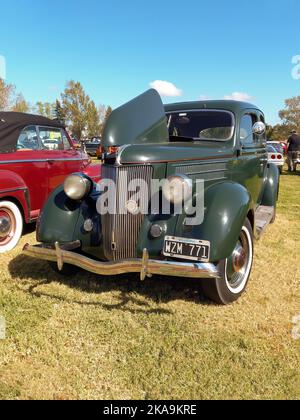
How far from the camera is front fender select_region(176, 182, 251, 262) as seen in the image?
2969mm

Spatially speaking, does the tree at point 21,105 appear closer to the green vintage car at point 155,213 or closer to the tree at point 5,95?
the tree at point 5,95

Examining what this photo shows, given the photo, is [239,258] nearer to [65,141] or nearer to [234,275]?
[234,275]

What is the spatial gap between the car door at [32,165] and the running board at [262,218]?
346 cm

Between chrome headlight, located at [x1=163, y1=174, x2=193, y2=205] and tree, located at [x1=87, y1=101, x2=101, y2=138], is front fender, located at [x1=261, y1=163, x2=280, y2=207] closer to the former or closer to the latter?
chrome headlight, located at [x1=163, y1=174, x2=193, y2=205]

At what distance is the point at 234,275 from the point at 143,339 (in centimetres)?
124

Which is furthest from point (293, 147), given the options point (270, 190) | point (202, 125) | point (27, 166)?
point (27, 166)

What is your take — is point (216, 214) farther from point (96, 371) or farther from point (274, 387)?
point (96, 371)

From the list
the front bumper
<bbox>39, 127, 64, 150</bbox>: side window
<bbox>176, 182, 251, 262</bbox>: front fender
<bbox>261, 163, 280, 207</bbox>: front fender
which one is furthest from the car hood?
<bbox>39, 127, 64, 150</bbox>: side window

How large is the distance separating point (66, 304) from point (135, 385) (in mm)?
1256

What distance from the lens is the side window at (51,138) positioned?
622 centimetres

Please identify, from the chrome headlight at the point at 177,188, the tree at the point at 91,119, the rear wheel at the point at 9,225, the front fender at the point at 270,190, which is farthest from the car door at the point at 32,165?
the tree at the point at 91,119

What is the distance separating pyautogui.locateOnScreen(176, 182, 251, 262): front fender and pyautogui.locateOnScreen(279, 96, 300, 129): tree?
159 feet

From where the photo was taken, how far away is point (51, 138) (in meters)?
6.45
